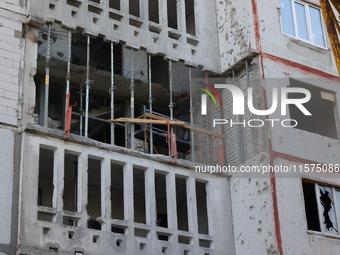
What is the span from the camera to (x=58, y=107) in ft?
64.2

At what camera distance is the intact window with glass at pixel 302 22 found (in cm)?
1884

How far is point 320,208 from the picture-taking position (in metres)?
16.3

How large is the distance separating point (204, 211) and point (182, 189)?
1385 mm

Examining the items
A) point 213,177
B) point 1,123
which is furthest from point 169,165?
point 1,123

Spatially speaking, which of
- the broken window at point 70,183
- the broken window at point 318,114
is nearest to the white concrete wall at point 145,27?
the broken window at point 318,114

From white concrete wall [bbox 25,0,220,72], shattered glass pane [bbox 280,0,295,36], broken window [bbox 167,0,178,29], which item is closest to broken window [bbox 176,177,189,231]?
white concrete wall [bbox 25,0,220,72]

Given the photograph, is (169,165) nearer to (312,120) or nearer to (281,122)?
(281,122)

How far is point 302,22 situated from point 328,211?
656 centimetres

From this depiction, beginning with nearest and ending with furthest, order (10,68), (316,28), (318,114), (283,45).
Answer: (10,68), (283,45), (316,28), (318,114)

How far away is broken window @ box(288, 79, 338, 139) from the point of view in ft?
63.6

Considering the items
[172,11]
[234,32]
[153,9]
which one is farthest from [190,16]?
[234,32]

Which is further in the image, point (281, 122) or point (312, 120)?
point (312, 120)

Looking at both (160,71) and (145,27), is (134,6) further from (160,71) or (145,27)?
(145,27)

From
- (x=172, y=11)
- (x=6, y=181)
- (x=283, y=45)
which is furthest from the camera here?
(x=172, y=11)
